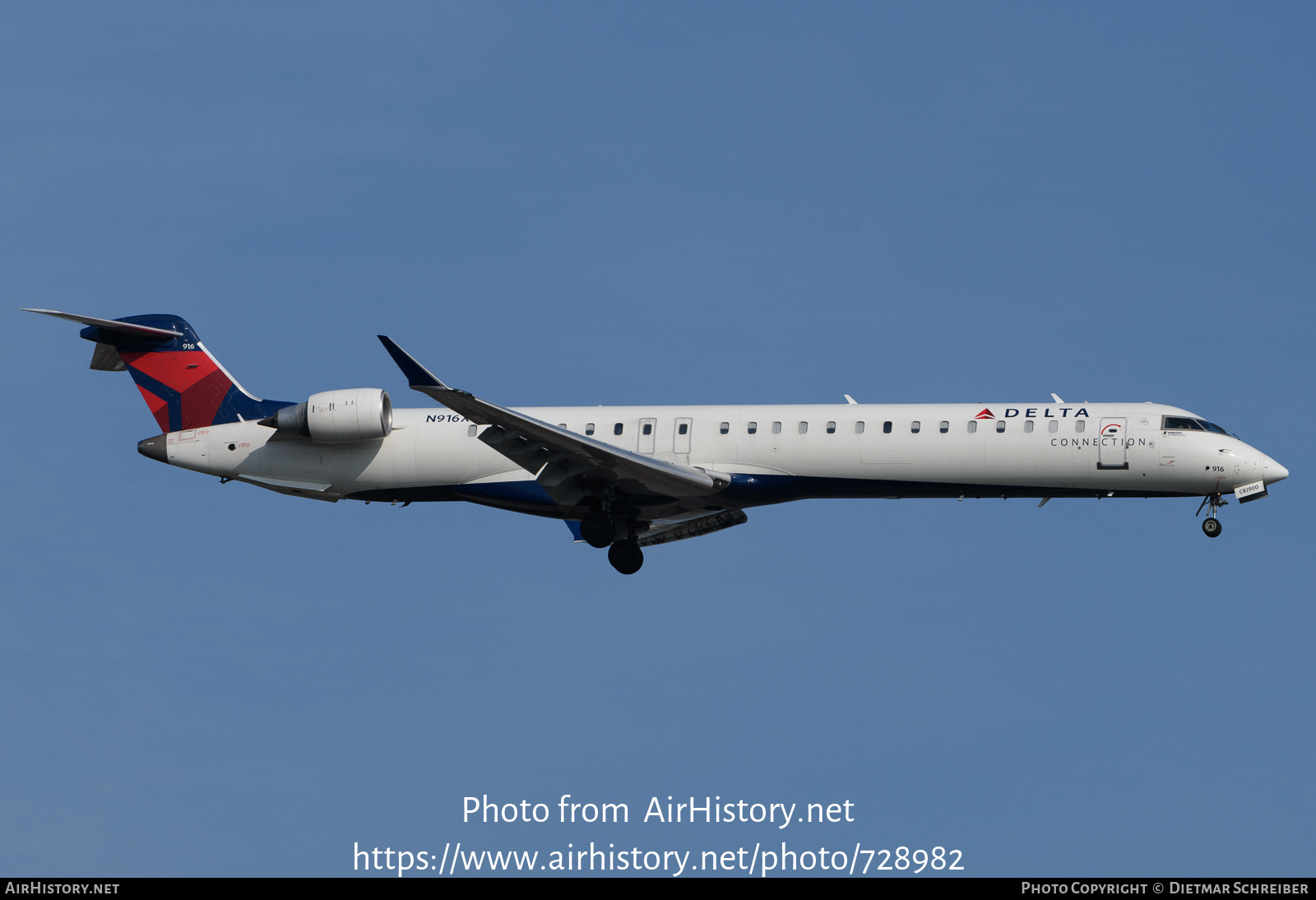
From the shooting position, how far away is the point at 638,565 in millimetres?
34031

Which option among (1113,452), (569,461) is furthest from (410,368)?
(1113,452)

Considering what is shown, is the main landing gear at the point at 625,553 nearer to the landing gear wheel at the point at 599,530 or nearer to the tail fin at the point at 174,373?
the landing gear wheel at the point at 599,530

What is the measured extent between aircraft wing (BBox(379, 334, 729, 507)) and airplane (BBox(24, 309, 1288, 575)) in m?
0.04

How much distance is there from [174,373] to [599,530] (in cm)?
999

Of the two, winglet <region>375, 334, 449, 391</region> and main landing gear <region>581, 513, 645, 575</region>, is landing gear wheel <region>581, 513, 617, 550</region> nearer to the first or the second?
main landing gear <region>581, 513, 645, 575</region>

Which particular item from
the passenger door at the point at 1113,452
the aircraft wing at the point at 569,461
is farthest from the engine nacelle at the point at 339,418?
the passenger door at the point at 1113,452

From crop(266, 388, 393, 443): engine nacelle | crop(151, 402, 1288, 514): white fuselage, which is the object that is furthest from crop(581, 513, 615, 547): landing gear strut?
crop(266, 388, 393, 443): engine nacelle

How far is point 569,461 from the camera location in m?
30.8

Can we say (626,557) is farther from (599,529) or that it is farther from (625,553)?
(599,529)

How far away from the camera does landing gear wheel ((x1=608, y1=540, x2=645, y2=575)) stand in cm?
3381

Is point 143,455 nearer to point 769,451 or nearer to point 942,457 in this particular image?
point 769,451

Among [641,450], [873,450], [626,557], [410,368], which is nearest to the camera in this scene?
[410,368]
